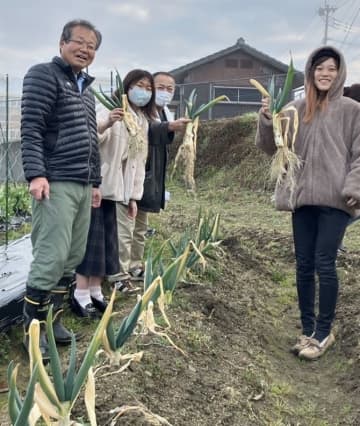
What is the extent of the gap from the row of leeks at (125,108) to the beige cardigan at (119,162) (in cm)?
5

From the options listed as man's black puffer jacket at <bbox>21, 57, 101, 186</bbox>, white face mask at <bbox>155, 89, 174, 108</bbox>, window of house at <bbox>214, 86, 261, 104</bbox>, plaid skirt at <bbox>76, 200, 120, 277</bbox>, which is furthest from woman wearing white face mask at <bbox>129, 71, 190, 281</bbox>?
window of house at <bbox>214, 86, 261, 104</bbox>

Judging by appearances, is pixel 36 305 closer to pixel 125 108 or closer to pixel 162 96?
pixel 125 108

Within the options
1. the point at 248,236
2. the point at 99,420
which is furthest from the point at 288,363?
the point at 248,236

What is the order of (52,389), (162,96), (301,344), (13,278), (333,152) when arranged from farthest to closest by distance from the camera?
(162,96) → (13,278) → (301,344) → (333,152) → (52,389)

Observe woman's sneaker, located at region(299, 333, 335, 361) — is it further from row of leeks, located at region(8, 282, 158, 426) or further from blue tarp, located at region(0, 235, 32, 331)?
row of leeks, located at region(8, 282, 158, 426)

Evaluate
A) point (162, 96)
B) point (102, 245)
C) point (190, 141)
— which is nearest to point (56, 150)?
point (102, 245)

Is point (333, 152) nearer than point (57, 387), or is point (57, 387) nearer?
point (57, 387)

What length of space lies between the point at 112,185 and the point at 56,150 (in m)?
0.69

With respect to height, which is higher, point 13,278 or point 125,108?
point 125,108

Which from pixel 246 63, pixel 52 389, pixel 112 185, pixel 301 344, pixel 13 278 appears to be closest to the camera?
pixel 52 389

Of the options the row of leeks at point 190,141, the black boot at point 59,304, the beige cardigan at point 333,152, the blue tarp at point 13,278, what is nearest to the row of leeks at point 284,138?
the beige cardigan at point 333,152

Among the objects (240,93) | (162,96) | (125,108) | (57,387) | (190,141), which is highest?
(240,93)

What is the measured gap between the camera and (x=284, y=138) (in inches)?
106

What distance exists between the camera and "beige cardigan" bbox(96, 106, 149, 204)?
3.03m
